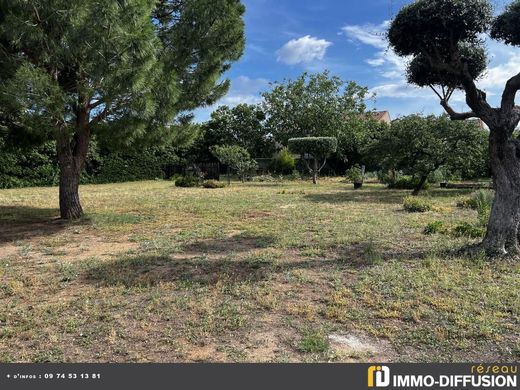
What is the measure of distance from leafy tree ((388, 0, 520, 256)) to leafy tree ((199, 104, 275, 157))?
2350 cm

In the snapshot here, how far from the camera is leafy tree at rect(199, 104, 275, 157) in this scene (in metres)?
28.5

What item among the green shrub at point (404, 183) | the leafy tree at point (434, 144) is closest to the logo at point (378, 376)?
the leafy tree at point (434, 144)

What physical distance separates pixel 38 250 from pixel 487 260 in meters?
5.83

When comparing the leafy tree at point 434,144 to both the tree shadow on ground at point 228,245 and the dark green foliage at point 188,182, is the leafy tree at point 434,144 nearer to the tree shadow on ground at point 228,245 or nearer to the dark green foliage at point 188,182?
the tree shadow on ground at point 228,245

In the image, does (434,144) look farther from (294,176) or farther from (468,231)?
(294,176)

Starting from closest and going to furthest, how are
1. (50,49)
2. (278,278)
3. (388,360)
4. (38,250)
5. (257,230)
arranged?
(388,360), (278,278), (38,250), (50,49), (257,230)

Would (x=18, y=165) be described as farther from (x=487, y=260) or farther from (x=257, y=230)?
(x=487, y=260)

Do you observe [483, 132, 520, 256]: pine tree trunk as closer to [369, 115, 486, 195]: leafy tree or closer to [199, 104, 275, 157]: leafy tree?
[369, 115, 486, 195]: leafy tree

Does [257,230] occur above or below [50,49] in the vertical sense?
below

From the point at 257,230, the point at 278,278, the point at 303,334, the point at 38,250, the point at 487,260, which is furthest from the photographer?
the point at 257,230

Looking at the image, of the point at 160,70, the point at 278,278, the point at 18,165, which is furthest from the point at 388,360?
the point at 18,165

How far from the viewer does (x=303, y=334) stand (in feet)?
10.1

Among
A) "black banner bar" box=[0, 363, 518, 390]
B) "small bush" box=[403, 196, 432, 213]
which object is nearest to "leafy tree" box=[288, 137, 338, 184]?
"small bush" box=[403, 196, 432, 213]

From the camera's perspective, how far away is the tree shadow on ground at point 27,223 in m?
7.05
